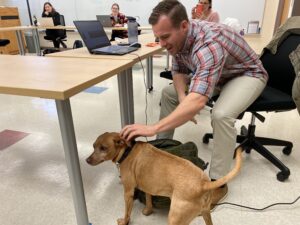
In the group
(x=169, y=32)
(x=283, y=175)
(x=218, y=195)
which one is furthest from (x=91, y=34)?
(x=283, y=175)

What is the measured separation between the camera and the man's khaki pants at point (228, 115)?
48.7 inches

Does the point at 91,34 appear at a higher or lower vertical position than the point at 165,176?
higher

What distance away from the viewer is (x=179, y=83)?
1.53 meters

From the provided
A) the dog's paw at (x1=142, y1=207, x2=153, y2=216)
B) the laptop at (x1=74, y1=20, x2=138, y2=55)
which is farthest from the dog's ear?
the laptop at (x1=74, y1=20, x2=138, y2=55)

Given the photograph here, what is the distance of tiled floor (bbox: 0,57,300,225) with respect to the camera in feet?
4.12

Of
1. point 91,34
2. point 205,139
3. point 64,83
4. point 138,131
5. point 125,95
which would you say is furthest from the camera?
point 205,139

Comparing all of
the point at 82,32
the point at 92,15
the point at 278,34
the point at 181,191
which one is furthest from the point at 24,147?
the point at 92,15

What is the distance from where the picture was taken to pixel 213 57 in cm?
109

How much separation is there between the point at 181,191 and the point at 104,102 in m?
2.08

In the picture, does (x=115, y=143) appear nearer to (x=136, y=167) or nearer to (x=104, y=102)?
(x=136, y=167)

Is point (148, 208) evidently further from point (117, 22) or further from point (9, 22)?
point (9, 22)

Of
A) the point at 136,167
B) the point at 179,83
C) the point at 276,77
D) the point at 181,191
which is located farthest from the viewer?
the point at 276,77

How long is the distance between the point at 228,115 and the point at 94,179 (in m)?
0.90

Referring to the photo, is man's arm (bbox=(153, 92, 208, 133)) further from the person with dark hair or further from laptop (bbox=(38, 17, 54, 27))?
laptop (bbox=(38, 17, 54, 27))
